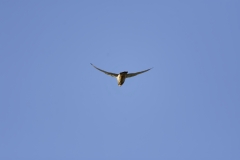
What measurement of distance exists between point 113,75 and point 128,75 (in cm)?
271

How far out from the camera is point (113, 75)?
5606cm

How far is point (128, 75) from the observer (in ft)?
180
